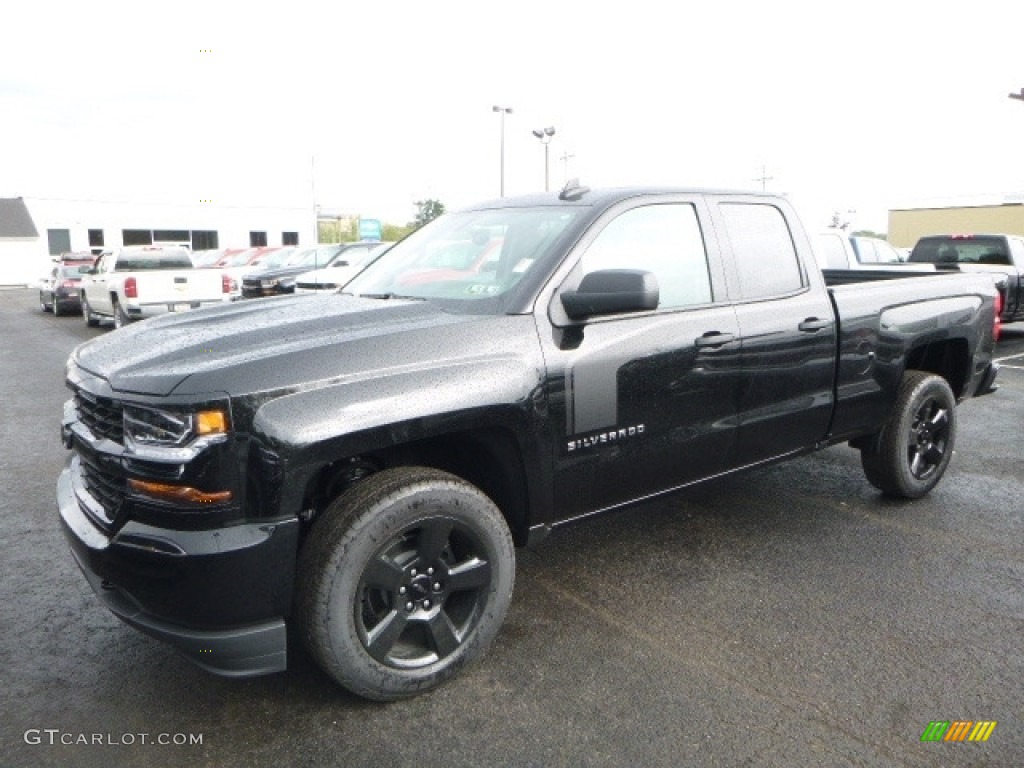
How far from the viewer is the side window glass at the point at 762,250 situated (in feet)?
13.3

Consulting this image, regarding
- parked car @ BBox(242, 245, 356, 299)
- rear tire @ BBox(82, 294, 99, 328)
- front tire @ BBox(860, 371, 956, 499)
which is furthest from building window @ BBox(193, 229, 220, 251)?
front tire @ BBox(860, 371, 956, 499)

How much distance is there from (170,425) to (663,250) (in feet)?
7.35

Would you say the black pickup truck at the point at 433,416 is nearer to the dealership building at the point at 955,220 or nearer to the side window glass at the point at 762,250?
the side window glass at the point at 762,250

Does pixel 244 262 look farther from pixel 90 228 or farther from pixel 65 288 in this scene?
pixel 90 228

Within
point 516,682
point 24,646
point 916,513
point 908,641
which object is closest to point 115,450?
point 24,646

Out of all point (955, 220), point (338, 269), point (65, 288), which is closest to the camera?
point (338, 269)

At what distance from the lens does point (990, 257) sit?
13.2 metres

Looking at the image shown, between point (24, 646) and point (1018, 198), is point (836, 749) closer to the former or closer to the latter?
point (24, 646)

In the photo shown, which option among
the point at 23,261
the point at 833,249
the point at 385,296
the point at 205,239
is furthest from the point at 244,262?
the point at 23,261

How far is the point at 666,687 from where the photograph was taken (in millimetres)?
3006

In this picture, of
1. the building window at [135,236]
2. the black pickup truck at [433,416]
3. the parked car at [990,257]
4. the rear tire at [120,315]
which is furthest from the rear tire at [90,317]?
the building window at [135,236]

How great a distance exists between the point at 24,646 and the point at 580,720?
224 cm

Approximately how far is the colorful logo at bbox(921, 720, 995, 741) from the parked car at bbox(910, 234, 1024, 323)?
10.6 metres

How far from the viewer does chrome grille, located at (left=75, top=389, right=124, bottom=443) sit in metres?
2.74
